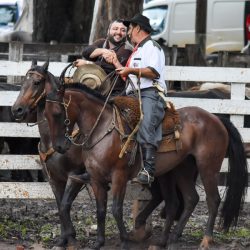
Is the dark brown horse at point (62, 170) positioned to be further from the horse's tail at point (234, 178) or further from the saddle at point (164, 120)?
the horse's tail at point (234, 178)

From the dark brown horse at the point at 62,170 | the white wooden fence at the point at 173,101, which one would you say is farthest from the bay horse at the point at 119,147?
the white wooden fence at the point at 173,101

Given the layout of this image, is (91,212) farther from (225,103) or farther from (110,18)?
(110,18)

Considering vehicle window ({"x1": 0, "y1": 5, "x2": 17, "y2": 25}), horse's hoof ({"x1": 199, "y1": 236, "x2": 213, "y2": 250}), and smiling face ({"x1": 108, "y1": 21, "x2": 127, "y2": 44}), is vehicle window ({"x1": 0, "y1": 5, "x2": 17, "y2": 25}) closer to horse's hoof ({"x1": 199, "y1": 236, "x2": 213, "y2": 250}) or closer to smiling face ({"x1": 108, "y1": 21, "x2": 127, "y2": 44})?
smiling face ({"x1": 108, "y1": 21, "x2": 127, "y2": 44})

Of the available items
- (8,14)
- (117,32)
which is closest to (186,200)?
(117,32)

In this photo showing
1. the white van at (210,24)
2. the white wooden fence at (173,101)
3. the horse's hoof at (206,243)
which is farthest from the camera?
the white van at (210,24)

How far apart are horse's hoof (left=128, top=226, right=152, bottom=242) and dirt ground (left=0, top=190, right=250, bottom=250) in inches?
3.1

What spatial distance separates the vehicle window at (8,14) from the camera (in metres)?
36.1

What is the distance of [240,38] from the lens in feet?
96.2

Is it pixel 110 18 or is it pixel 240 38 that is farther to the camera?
pixel 240 38

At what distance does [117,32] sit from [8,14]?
25991 mm

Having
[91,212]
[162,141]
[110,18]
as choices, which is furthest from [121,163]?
[110,18]

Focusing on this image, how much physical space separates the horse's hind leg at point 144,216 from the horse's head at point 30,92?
183 centimetres

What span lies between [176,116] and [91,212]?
8.16 ft

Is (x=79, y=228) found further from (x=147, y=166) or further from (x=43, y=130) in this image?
(x=147, y=166)
